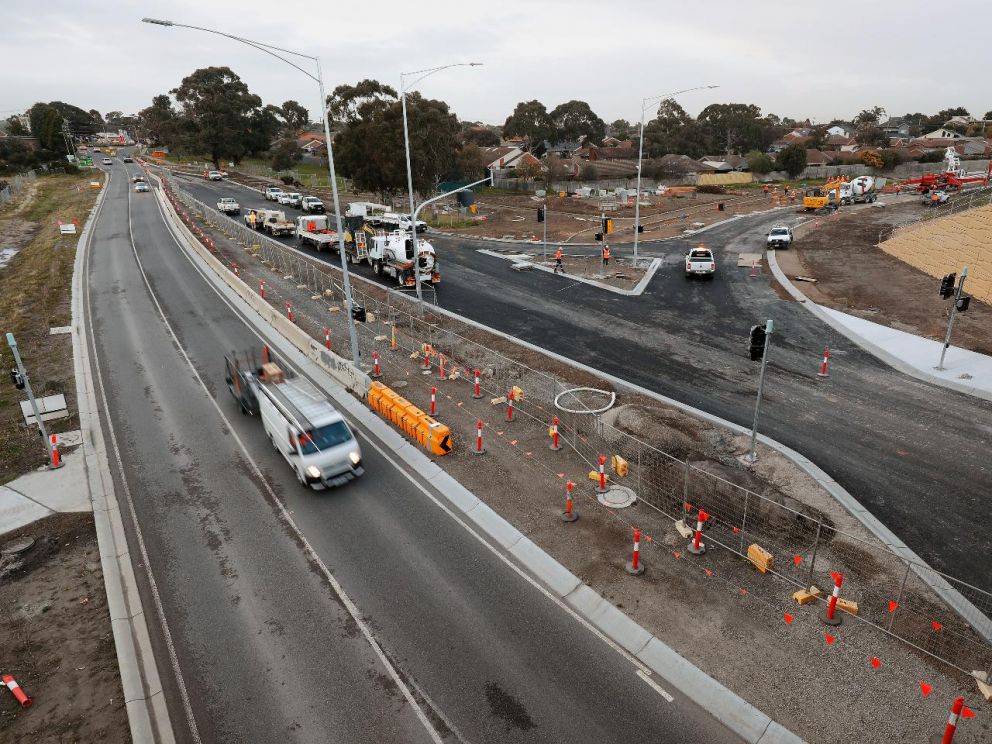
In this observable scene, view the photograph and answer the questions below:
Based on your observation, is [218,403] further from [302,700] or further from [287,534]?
[302,700]

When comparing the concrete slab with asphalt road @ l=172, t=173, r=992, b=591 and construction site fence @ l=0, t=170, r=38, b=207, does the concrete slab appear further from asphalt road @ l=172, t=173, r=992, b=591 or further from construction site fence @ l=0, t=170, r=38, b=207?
construction site fence @ l=0, t=170, r=38, b=207

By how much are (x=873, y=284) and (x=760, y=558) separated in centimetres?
2702

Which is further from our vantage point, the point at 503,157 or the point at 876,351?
the point at 503,157

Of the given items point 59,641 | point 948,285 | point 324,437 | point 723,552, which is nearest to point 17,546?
point 59,641

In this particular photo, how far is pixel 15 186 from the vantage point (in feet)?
270

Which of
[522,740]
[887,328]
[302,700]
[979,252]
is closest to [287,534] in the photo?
[302,700]

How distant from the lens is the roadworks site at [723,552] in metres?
8.87

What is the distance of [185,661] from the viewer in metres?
9.88

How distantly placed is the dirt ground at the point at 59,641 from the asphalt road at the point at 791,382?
1542 centimetres

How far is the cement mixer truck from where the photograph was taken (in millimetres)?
33281

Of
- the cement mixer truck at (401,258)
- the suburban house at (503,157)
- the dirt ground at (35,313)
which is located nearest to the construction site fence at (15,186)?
the dirt ground at (35,313)

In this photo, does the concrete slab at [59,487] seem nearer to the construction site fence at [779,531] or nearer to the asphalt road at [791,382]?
the construction site fence at [779,531]

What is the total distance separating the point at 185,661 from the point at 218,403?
1128 cm

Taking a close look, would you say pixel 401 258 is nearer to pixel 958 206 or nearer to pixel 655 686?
pixel 655 686
